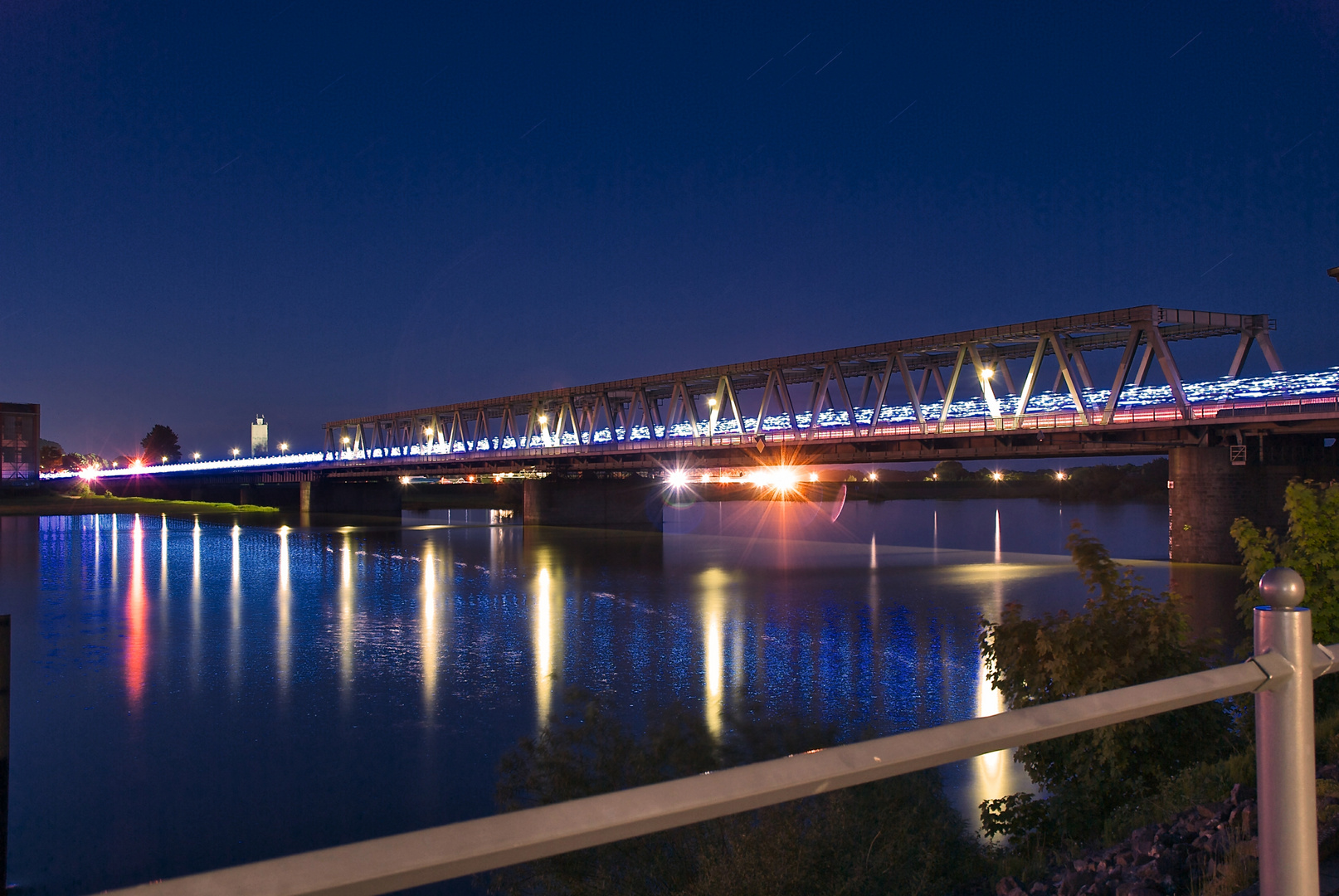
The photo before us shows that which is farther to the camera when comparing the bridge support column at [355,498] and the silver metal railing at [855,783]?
the bridge support column at [355,498]

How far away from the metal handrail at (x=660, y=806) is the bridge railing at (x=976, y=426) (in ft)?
164

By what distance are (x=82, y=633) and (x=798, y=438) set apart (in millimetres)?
47968

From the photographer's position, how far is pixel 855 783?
203 cm

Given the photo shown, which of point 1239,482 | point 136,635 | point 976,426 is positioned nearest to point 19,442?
point 136,635

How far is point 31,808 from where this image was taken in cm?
1372

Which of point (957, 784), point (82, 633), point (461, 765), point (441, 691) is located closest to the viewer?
point (957, 784)

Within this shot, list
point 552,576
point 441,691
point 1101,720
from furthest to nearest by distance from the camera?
point 552,576
point 441,691
point 1101,720

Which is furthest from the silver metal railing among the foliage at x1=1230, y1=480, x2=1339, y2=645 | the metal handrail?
the foliage at x1=1230, y1=480, x2=1339, y2=645

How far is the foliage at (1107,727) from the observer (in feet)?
33.9

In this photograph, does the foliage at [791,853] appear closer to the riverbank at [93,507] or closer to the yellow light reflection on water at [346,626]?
the yellow light reflection on water at [346,626]

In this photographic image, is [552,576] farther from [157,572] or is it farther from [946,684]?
[946,684]

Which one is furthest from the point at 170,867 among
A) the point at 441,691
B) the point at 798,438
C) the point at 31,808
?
the point at 798,438

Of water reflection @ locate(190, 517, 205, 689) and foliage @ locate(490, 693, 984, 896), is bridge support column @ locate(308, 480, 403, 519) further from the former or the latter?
foliage @ locate(490, 693, 984, 896)

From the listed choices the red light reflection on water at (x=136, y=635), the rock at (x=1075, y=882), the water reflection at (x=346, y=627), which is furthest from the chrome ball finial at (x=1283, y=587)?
the red light reflection on water at (x=136, y=635)
